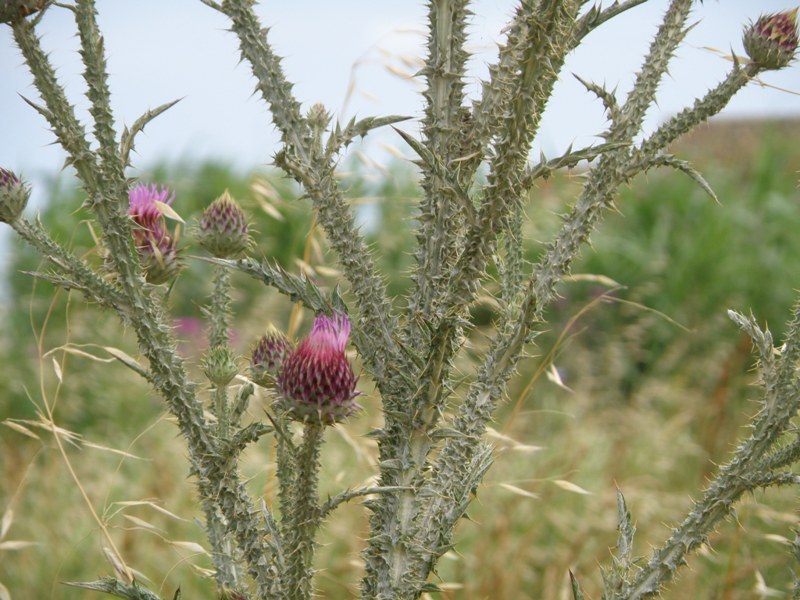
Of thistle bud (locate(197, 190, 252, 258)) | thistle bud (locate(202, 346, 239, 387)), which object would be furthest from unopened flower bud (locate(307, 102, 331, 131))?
thistle bud (locate(202, 346, 239, 387))

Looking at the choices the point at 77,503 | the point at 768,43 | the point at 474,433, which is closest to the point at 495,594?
the point at 474,433

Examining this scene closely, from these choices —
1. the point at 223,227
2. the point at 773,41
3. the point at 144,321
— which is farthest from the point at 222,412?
the point at 773,41

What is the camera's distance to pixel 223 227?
1.44 m

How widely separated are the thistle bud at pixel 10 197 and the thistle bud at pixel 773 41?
3.87 feet

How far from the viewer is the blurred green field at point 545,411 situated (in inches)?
129

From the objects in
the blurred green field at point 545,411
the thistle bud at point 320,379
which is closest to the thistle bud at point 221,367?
the thistle bud at point 320,379

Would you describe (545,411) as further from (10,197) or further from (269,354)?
(10,197)

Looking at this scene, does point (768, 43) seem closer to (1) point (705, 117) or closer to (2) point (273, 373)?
(1) point (705, 117)

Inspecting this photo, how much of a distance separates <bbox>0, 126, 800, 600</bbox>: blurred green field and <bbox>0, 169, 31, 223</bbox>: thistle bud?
70cm

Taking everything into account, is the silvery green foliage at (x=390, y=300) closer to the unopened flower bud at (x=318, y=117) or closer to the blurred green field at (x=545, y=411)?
the unopened flower bud at (x=318, y=117)

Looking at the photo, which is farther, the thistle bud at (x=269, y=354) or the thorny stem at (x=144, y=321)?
the thistle bud at (x=269, y=354)

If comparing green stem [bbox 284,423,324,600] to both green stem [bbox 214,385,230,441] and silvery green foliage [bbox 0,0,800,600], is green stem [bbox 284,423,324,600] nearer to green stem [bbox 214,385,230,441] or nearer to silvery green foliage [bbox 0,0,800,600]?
silvery green foliage [bbox 0,0,800,600]

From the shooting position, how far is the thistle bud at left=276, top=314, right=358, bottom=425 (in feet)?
3.67

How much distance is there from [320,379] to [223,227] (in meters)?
0.43
